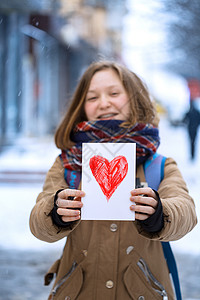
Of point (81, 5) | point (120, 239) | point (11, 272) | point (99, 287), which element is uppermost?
point (81, 5)

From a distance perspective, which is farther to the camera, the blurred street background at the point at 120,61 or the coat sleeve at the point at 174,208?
the blurred street background at the point at 120,61

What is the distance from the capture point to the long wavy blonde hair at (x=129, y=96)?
1.60 meters

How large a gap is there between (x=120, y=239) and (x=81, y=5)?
403 cm

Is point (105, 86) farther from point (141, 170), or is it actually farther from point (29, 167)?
point (29, 167)

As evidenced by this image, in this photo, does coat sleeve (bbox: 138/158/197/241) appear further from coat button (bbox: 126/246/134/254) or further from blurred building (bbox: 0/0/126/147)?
blurred building (bbox: 0/0/126/147)

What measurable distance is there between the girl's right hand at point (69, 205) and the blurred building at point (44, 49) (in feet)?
4.50

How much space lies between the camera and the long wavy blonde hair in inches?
62.9

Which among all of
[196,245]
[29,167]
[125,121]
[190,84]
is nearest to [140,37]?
[190,84]

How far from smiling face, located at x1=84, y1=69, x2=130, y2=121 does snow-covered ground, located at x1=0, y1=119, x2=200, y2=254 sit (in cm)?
75

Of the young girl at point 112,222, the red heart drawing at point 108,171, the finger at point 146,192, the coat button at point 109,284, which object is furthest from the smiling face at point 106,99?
the coat button at point 109,284

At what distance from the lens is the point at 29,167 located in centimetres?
773

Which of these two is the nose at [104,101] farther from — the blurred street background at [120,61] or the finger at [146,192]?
the finger at [146,192]

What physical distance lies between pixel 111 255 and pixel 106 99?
0.63 m

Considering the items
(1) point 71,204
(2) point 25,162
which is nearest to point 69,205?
(1) point 71,204
